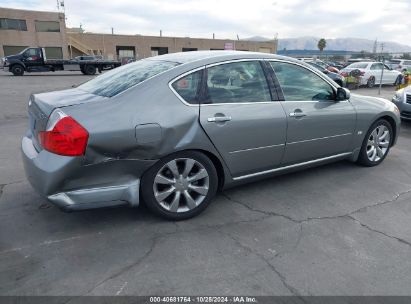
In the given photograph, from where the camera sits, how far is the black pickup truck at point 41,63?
80.5 ft

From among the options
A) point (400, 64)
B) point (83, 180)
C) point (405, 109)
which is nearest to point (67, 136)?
point (83, 180)

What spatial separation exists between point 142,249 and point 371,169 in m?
3.60

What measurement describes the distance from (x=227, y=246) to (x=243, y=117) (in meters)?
1.28

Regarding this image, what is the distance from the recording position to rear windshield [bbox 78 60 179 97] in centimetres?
308

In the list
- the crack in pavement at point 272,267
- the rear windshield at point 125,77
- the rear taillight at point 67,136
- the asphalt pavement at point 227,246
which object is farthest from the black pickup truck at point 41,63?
the crack in pavement at point 272,267

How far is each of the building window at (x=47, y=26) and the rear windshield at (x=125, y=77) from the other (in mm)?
48198

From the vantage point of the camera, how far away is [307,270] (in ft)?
8.39

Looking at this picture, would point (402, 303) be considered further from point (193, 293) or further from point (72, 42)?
point (72, 42)

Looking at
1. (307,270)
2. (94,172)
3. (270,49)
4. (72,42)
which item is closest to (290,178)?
(307,270)

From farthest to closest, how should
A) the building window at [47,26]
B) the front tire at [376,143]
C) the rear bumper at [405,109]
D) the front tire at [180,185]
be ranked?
the building window at [47,26]
the rear bumper at [405,109]
the front tire at [376,143]
the front tire at [180,185]

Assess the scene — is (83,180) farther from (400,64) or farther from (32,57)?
(400,64)

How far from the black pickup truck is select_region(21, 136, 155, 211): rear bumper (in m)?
25.7

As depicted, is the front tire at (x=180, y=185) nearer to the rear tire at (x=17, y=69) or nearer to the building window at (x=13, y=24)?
the rear tire at (x=17, y=69)

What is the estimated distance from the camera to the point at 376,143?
15.8 ft
